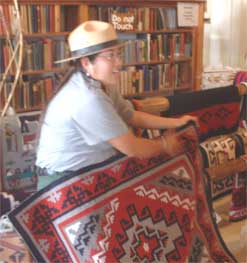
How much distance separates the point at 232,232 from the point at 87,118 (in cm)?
155

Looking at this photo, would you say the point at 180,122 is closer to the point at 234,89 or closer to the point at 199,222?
the point at 199,222

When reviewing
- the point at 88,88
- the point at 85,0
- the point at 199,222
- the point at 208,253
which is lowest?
the point at 208,253

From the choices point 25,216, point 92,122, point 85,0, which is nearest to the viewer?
point 92,122

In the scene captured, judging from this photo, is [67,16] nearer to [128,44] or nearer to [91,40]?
[128,44]

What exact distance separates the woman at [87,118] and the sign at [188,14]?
2.84 meters

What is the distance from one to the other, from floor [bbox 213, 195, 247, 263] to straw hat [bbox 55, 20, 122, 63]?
1.44 metres

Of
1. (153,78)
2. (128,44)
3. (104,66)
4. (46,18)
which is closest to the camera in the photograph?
(104,66)

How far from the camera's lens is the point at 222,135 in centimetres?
285

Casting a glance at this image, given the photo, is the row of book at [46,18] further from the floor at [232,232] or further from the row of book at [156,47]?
the floor at [232,232]

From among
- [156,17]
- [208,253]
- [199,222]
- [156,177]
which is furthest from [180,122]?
[156,17]

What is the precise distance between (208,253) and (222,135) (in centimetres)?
91

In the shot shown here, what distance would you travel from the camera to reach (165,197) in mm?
1919

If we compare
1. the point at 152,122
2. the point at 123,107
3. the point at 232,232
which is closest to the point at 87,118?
the point at 123,107

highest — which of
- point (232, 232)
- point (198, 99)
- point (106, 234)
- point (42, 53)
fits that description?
point (42, 53)
